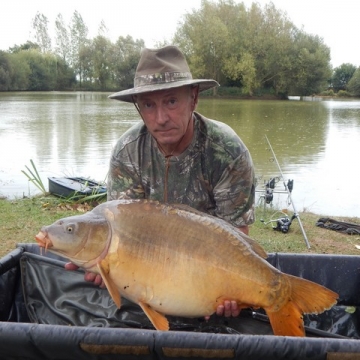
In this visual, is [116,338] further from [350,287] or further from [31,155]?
[31,155]

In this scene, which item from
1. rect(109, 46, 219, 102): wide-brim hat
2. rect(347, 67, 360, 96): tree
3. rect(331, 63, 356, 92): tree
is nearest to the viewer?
rect(109, 46, 219, 102): wide-brim hat

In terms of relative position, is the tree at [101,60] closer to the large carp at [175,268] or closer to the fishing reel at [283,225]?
the fishing reel at [283,225]

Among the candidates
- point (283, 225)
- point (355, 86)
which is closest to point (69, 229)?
point (283, 225)

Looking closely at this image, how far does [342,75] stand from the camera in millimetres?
64312

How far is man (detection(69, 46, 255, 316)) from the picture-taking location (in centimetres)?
206

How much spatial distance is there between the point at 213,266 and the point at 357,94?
189ft

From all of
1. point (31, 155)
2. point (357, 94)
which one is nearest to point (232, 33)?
point (357, 94)

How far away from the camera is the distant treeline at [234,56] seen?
4122cm

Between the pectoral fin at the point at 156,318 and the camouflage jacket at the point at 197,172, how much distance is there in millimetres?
698

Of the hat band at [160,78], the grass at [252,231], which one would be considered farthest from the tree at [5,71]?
the hat band at [160,78]

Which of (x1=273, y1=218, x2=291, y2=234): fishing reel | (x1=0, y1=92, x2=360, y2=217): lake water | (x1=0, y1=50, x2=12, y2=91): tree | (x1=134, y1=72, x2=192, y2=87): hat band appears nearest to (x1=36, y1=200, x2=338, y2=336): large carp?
(x1=134, y1=72, x2=192, y2=87): hat band

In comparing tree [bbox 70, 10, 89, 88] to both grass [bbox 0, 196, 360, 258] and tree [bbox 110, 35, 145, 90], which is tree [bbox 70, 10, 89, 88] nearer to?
tree [bbox 110, 35, 145, 90]

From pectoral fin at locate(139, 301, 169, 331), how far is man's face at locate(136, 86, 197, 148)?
745 mm

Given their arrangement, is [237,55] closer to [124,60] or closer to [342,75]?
[124,60]
